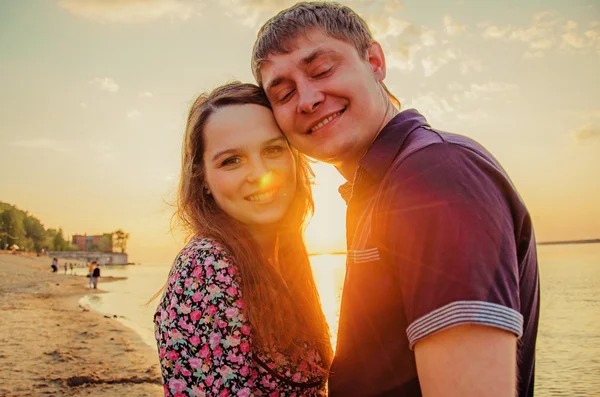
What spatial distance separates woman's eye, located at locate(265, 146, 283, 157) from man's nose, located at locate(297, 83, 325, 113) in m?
0.42

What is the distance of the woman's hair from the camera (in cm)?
259

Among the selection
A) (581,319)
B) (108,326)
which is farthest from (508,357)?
(581,319)

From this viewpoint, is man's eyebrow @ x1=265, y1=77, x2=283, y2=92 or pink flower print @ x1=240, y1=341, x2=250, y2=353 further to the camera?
man's eyebrow @ x1=265, y1=77, x2=283, y2=92

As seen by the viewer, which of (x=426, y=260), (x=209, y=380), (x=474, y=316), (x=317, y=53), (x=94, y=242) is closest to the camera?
(x=474, y=316)

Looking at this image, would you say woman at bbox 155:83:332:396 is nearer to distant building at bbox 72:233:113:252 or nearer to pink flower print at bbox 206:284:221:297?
pink flower print at bbox 206:284:221:297

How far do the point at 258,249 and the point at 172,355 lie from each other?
0.92m

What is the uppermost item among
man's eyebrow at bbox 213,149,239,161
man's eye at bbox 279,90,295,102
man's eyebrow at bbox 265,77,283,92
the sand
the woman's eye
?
man's eyebrow at bbox 265,77,283,92

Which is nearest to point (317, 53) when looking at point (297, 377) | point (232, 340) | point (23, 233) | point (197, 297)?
→ point (197, 297)

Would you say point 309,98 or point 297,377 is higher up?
point 309,98

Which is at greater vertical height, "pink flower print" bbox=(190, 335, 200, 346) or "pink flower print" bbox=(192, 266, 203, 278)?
"pink flower print" bbox=(192, 266, 203, 278)

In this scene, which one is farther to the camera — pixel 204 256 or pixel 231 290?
pixel 204 256

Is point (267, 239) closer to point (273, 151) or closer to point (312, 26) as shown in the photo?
point (273, 151)

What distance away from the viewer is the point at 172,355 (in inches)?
87.4

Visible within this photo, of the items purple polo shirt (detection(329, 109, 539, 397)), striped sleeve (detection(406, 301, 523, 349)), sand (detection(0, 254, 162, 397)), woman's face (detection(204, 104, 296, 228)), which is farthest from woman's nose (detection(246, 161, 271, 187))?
sand (detection(0, 254, 162, 397))
